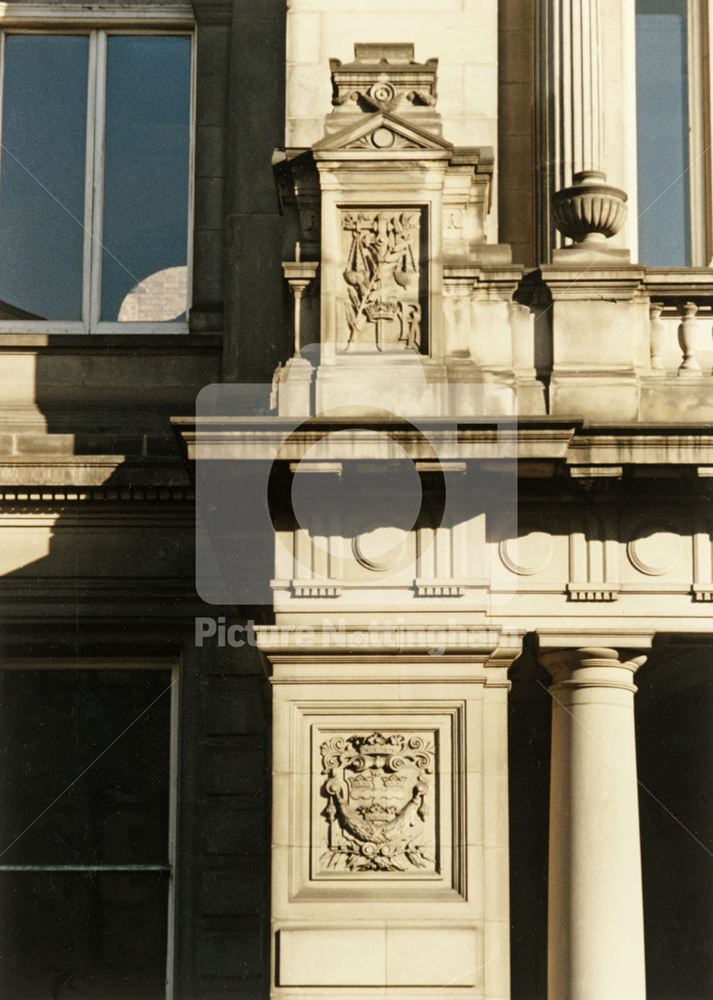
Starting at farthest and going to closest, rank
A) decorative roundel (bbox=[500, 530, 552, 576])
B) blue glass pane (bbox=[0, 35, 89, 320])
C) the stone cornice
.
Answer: blue glass pane (bbox=[0, 35, 89, 320]) → decorative roundel (bbox=[500, 530, 552, 576]) → the stone cornice

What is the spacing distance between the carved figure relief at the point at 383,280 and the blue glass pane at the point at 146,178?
4003mm

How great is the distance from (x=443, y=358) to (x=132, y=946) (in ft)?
20.7

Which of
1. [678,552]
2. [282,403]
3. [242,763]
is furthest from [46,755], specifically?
[678,552]

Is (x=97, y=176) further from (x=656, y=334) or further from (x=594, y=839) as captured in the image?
(x=594, y=839)

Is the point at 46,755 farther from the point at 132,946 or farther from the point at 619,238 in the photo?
the point at 619,238

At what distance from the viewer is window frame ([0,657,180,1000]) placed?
1770cm

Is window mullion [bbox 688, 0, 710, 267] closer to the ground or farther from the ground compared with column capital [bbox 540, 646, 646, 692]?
farther from the ground

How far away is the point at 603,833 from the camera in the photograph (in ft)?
48.5

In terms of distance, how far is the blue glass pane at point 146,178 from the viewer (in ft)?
62.6

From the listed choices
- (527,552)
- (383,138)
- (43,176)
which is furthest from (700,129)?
(43,176)

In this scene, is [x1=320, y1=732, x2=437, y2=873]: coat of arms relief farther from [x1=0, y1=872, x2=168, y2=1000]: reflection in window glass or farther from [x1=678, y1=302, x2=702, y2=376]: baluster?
[x1=0, y1=872, x2=168, y2=1000]: reflection in window glass

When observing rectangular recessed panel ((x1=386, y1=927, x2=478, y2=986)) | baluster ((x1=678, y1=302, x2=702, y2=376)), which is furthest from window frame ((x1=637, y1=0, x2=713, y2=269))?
rectangular recessed panel ((x1=386, y1=927, x2=478, y2=986))

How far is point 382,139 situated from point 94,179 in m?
4.90

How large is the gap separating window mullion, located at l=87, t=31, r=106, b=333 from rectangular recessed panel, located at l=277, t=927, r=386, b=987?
7.10 m
